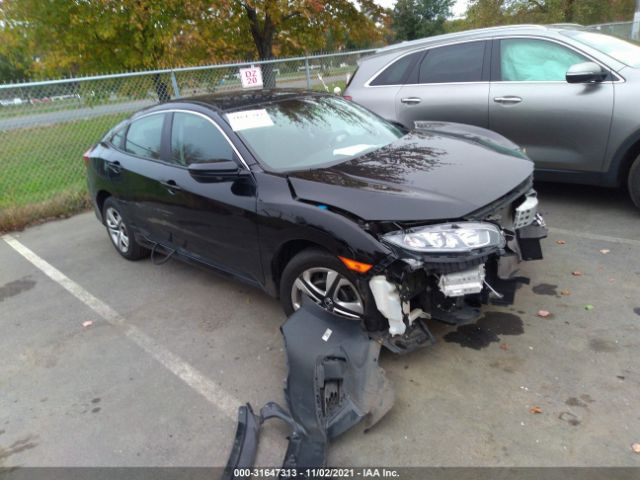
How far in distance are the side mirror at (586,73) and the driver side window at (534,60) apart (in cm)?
25

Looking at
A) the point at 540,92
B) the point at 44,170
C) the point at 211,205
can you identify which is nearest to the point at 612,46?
the point at 540,92

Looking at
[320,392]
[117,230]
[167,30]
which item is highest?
[167,30]

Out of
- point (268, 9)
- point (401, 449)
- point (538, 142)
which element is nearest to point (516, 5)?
point (268, 9)

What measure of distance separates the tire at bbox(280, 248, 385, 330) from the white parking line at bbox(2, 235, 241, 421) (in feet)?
2.35

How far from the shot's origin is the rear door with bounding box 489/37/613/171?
4.55 m

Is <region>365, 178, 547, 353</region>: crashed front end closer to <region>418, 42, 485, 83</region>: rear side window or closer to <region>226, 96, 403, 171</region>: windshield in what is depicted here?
<region>226, 96, 403, 171</region>: windshield

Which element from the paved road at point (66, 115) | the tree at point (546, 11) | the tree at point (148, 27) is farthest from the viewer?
the tree at point (546, 11)

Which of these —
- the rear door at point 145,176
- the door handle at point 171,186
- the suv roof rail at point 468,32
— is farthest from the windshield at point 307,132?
the suv roof rail at point 468,32

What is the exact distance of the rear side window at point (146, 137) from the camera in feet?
13.8

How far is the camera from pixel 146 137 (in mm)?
4402

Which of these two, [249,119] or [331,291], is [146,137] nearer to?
[249,119]

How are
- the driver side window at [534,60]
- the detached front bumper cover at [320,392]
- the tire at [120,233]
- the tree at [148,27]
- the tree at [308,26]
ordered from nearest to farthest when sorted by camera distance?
the detached front bumper cover at [320,392] < the driver side window at [534,60] < the tire at [120,233] < the tree at [148,27] < the tree at [308,26]

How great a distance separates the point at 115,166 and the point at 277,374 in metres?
2.85

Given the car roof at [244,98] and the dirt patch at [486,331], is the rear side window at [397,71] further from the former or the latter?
the dirt patch at [486,331]
